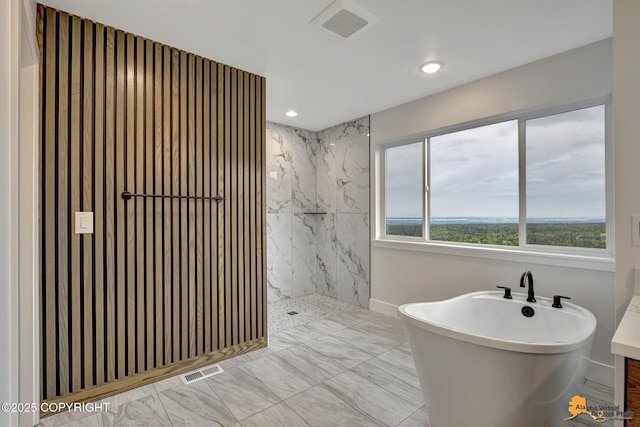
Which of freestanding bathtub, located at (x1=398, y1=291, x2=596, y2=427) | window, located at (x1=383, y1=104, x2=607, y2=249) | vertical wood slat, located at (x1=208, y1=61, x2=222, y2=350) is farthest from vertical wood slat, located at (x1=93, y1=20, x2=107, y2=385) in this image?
window, located at (x1=383, y1=104, x2=607, y2=249)

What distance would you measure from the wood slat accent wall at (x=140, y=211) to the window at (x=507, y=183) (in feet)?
5.98

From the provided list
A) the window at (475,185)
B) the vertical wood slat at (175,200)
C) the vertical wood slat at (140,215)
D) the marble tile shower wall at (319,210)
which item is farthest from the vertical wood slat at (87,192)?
the window at (475,185)

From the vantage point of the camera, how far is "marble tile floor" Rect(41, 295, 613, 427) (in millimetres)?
1813

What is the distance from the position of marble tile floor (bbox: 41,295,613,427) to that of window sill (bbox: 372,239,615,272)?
85 cm

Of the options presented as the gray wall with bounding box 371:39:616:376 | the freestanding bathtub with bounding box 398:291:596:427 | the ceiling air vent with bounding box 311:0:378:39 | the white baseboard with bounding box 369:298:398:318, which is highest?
the ceiling air vent with bounding box 311:0:378:39

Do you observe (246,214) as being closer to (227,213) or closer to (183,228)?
(227,213)

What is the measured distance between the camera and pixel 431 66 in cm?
255

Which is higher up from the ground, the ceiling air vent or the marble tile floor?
the ceiling air vent

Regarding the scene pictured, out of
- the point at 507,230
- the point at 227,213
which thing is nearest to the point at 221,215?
the point at 227,213

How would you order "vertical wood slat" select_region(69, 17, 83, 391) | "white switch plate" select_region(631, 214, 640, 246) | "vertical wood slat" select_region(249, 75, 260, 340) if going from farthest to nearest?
"vertical wood slat" select_region(249, 75, 260, 340) < "vertical wood slat" select_region(69, 17, 83, 391) < "white switch plate" select_region(631, 214, 640, 246)

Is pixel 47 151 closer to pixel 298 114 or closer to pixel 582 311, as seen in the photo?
pixel 298 114

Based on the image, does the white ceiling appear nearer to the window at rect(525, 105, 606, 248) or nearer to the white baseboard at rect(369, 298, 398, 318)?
the window at rect(525, 105, 606, 248)

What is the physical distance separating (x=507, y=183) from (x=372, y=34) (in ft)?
5.91

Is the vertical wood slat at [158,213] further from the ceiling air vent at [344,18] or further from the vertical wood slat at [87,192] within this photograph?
the ceiling air vent at [344,18]
